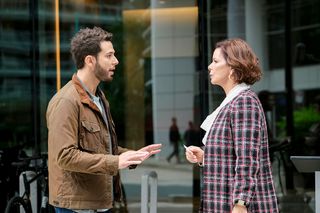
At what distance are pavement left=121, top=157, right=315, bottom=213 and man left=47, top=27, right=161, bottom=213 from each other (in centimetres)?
444

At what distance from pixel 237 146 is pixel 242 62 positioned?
365mm

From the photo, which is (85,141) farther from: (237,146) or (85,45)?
(237,146)

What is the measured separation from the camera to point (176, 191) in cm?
969

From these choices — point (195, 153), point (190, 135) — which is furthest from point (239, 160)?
point (190, 135)

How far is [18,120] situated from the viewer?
9656mm

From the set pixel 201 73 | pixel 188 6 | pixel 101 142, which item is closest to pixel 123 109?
pixel 188 6

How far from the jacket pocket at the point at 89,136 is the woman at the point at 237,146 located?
1.58ft

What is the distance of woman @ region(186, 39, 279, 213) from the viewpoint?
7.88ft

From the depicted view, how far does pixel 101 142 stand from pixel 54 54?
552 centimetres

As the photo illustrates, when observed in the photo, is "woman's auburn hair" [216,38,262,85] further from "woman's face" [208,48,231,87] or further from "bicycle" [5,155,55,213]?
"bicycle" [5,155,55,213]

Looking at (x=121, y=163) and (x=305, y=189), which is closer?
(x=121, y=163)

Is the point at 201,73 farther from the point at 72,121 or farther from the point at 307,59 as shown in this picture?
the point at 307,59

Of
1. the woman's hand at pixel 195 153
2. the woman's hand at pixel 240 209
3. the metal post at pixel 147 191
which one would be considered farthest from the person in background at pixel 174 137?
the woman's hand at pixel 240 209

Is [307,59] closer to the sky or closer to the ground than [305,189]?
closer to the sky
